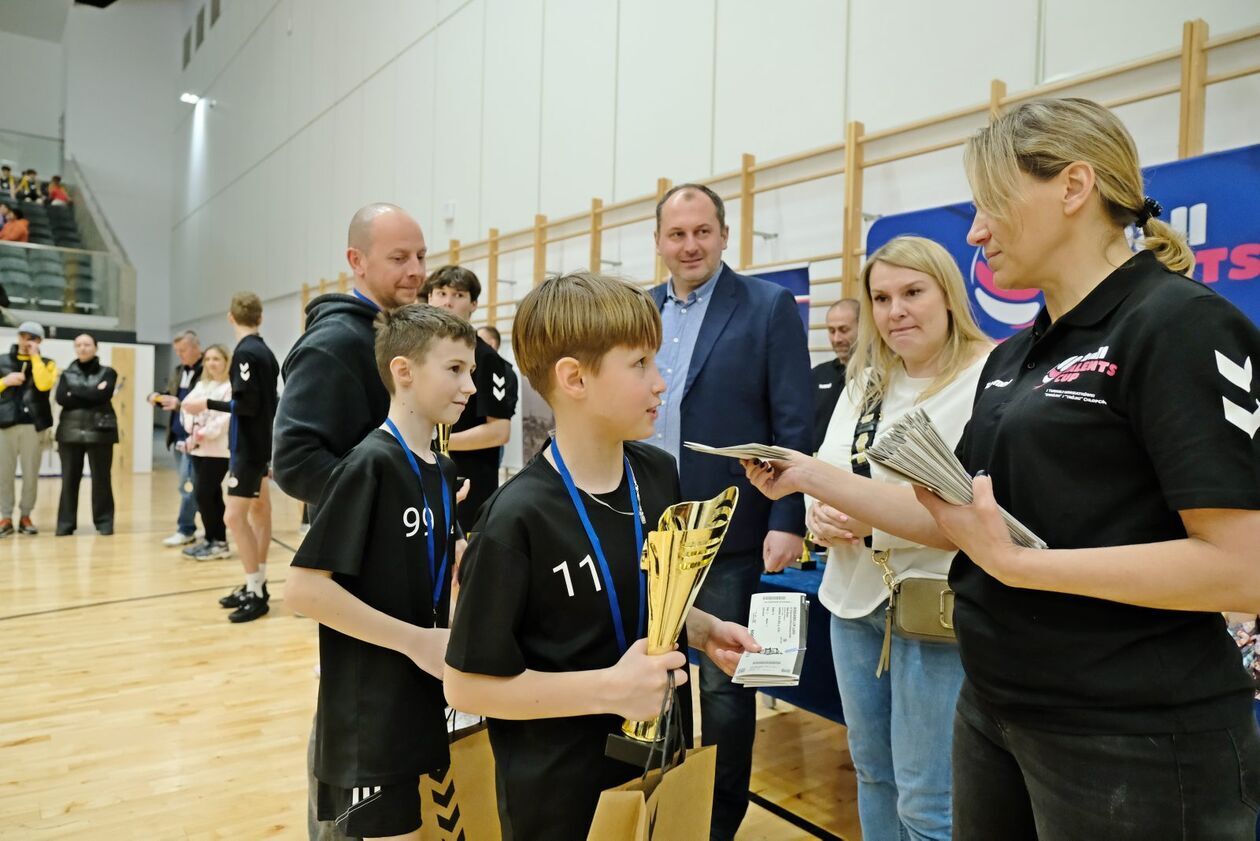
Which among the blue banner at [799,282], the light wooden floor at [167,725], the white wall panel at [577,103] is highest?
the white wall panel at [577,103]

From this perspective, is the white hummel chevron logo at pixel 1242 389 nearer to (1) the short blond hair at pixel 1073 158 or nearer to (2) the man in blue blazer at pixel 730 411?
(1) the short blond hair at pixel 1073 158

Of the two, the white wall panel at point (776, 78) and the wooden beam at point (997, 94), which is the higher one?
the white wall panel at point (776, 78)

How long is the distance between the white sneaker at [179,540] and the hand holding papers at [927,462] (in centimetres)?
729

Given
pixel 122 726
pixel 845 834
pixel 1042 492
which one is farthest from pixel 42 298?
pixel 1042 492

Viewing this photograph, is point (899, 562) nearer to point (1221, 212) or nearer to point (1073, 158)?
point (1073, 158)

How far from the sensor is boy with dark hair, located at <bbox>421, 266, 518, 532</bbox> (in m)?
3.21

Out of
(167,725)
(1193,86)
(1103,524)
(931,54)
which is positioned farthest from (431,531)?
(931,54)

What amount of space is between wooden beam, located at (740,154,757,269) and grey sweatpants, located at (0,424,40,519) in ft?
21.2

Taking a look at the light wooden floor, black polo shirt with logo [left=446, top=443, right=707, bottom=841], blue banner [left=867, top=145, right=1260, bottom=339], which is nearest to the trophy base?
black polo shirt with logo [left=446, top=443, right=707, bottom=841]

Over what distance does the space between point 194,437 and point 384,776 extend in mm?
5059

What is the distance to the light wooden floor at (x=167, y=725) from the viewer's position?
2.63 m

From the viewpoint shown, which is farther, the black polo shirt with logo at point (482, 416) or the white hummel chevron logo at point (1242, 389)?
the black polo shirt with logo at point (482, 416)

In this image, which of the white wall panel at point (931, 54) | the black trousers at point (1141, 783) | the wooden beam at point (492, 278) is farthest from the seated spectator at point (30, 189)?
the black trousers at point (1141, 783)

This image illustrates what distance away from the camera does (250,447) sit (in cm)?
468
